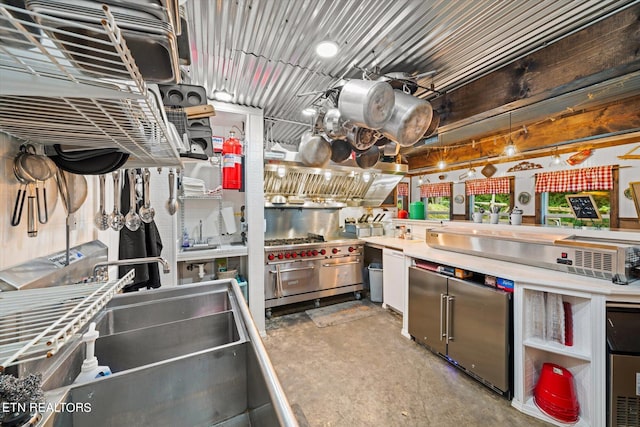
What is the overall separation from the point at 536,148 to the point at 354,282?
3.60m

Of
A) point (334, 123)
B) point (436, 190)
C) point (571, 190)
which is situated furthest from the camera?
point (436, 190)

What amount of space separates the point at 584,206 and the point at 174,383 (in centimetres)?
501

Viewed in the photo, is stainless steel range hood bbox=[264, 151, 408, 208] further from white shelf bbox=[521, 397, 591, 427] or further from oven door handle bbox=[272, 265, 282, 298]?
white shelf bbox=[521, 397, 591, 427]

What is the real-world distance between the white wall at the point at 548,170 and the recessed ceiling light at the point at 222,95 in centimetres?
492

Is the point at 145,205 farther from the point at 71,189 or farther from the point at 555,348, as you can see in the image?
the point at 555,348

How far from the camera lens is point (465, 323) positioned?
217 centimetres

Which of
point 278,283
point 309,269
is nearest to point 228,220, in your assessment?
point 278,283

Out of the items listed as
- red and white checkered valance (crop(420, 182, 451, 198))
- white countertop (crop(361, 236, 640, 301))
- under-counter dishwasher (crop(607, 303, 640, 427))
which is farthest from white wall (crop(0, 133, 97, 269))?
red and white checkered valance (crop(420, 182, 451, 198))

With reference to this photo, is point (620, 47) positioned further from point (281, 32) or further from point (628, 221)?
point (628, 221)

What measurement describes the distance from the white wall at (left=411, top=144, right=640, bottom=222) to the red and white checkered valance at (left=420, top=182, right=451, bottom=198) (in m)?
0.11

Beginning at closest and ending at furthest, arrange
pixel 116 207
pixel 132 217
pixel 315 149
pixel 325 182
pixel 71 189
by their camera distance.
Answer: pixel 71 189
pixel 116 207
pixel 132 217
pixel 315 149
pixel 325 182

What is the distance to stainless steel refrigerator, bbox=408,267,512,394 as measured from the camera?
1908 mm

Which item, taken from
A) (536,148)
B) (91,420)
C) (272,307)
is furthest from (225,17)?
(536,148)

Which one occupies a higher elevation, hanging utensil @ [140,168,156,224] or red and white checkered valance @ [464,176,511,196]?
red and white checkered valance @ [464,176,511,196]
